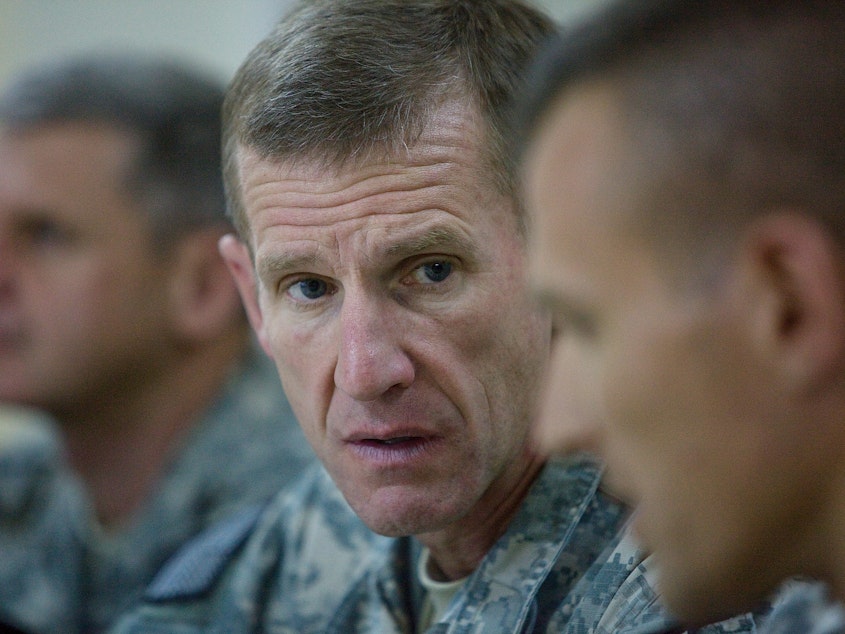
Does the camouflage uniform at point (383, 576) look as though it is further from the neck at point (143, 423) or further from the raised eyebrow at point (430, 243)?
the neck at point (143, 423)

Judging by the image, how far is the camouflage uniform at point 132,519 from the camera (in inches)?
97.5

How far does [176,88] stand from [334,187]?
5.51ft

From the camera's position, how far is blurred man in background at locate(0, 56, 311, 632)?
2.53 m

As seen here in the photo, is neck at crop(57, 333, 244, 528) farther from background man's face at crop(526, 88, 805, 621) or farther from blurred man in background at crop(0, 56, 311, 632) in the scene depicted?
background man's face at crop(526, 88, 805, 621)

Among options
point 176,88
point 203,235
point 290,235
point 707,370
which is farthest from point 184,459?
point 707,370

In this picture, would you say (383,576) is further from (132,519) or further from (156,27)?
(156,27)

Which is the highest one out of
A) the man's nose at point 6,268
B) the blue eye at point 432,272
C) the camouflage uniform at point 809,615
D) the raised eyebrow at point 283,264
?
the blue eye at point 432,272

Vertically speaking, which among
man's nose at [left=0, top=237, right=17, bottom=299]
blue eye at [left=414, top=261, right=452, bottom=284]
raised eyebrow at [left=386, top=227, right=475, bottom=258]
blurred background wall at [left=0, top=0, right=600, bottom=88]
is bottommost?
man's nose at [left=0, top=237, right=17, bottom=299]

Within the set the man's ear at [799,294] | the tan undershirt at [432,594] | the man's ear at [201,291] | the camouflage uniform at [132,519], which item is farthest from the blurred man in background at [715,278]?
the man's ear at [201,291]

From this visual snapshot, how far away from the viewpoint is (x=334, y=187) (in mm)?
1357

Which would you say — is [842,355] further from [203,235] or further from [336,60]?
[203,235]

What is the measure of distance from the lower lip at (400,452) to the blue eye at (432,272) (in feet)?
0.67

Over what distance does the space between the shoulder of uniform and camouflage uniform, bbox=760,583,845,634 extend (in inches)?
40.6

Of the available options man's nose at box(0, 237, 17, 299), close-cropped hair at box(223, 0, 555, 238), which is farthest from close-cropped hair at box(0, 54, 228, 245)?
close-cropped hair at box(223, 0, 555, 238)
